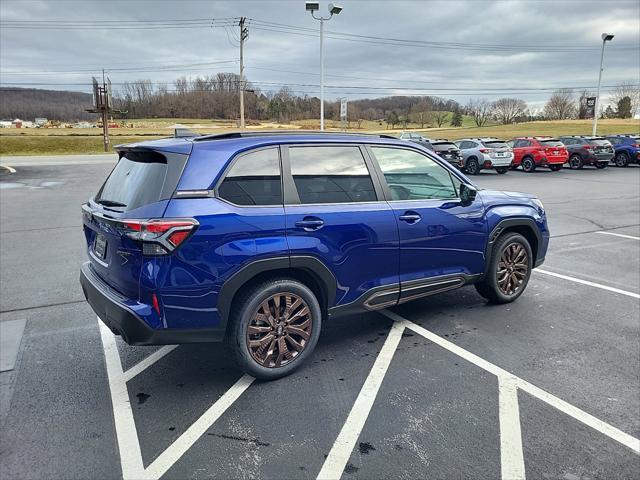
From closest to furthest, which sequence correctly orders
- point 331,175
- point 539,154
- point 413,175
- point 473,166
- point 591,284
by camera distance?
1. point 331,175
2. point 413,175
3. point 591,284
4. point 473,166
5. point 539,154

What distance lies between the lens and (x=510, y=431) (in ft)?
9.62

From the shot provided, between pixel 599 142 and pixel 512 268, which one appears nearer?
pixel 512 268

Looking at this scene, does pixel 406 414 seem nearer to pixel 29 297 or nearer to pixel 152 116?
pixel 29 297

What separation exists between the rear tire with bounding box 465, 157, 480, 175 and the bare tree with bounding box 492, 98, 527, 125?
316ft

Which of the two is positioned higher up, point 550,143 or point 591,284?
point 550,143

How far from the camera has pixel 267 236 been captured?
329cm

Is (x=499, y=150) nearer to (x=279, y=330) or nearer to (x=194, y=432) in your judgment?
(x=279, y=330)

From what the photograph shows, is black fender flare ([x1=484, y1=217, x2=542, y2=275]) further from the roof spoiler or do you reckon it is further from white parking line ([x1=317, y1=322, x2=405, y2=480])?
the roof spoiler

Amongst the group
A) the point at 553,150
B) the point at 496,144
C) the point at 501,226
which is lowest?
the point at 501,226

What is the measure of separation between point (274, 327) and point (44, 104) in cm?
11037

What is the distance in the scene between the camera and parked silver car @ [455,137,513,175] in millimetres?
22312

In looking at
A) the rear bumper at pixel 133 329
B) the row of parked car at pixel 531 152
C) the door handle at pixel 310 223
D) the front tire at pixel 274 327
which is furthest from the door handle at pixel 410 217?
the row of parked car at pixel 531 152

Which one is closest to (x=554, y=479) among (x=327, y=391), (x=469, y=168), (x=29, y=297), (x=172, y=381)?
(x=327, y=391)

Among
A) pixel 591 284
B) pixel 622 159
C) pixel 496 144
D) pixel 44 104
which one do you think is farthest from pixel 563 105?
pixel 591 284
